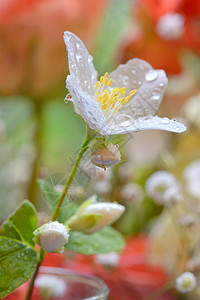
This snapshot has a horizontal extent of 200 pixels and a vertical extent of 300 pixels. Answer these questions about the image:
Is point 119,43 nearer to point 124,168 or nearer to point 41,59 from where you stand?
point 41,59

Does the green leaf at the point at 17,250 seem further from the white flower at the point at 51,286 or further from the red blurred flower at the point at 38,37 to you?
the red blurred flower at the point at 38,37

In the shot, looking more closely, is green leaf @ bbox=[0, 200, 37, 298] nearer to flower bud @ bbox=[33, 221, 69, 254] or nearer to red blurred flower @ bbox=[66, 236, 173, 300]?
flower bud @ bbox=[33, 221, 69, 254]

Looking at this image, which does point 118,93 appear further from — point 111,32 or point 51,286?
point 111,32

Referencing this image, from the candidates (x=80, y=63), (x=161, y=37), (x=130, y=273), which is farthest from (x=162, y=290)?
(x=161, y=37)

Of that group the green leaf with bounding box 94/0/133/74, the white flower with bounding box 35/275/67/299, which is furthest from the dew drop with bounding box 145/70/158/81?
the green leaf with bounding box 94/0/133/74

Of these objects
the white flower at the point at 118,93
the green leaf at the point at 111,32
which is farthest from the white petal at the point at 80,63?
the green leaf at the point at 111,32

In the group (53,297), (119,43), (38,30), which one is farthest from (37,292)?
(119,43)
